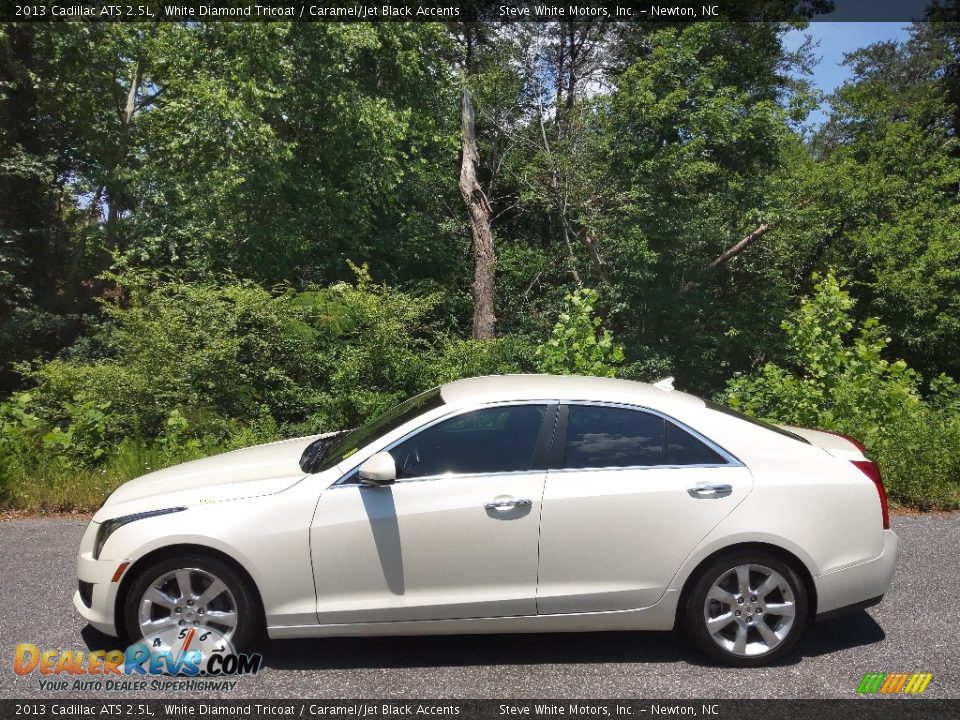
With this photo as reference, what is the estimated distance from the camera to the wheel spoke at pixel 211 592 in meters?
4.46

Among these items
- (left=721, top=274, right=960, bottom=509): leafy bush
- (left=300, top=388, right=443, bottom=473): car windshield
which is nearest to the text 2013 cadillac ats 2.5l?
(left=300, top=388, right=443, bottom=473): car windshield

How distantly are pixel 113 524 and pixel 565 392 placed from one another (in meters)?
2.58

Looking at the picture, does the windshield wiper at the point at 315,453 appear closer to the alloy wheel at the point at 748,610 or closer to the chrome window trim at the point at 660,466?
the chrome window trim at the point at 660,466

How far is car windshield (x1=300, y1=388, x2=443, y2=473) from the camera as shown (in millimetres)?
4863

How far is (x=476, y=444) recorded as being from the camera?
188 inches

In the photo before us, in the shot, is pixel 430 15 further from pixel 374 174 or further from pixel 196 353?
pixel 196 353

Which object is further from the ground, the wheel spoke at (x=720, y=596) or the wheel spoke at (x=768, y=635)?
the wheel spoke at (x=720, y=596)

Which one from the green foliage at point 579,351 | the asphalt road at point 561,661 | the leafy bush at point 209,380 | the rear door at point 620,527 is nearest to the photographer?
the asphalt road at point 561,661

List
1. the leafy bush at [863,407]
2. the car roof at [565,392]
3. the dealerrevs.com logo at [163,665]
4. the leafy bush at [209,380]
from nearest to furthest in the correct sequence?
the dealerrevs.com logo at [163,665] → the car roof at [565,392] → the leafy bush at [863,407] → the leafy bush at [209,380]

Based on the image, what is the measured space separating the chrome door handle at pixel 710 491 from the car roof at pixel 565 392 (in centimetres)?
53

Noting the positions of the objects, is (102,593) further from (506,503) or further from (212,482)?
(506,503)

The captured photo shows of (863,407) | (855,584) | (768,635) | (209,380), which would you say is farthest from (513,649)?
(209,380)

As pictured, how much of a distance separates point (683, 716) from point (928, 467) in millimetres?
5387

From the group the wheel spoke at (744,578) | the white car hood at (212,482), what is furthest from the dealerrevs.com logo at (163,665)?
the wheel spoke at (744,578)
